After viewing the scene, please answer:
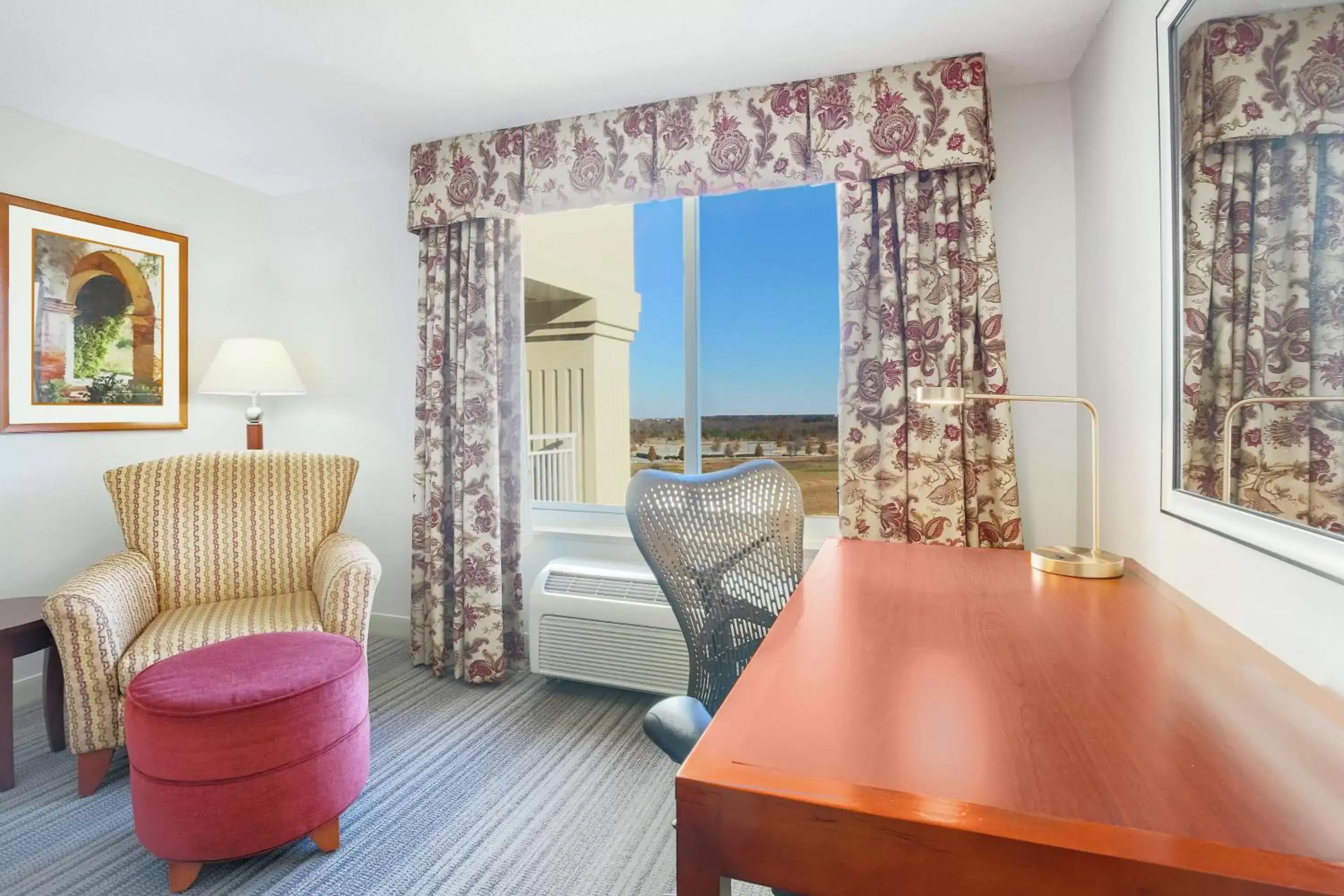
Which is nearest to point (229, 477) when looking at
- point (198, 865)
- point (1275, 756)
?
point (198, 865)

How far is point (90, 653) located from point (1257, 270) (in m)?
2.86

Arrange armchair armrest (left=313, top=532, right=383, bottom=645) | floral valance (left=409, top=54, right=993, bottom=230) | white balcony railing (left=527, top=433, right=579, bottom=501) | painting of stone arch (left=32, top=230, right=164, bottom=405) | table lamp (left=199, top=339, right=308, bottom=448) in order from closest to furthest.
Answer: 1. armchair armrest (left=313, top=532, right=383, bottom=645)
2. floral valance (left=409, top=54, right=993, bottom=230)
3. painting of stone arch (left=32, top=230, right=164, bottom=405)
4. table lamp (left=199, top=339, right=308, bottom=448)
5. white balcony railing (left=527, top=433, right=579, bottom=501)

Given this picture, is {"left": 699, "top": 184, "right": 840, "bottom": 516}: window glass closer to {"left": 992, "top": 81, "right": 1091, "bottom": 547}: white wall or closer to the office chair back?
{"left": 992, "top": 81, "right": 1091, "bottom": 547}: white wall

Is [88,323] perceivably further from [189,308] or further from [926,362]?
[926,362]

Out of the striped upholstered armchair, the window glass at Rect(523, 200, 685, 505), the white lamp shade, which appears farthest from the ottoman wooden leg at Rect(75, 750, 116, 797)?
the window glass at Rect(523, 200, 685, 505)

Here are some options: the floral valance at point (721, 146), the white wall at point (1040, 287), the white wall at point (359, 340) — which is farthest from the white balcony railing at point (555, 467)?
the white wall at point (1040, 287)

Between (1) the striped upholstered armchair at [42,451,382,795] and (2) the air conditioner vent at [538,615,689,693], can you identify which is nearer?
(1) the striped upholstered armchair at [42,451,382,795]

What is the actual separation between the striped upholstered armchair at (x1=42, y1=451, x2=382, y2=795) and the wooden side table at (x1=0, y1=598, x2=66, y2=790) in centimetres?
15

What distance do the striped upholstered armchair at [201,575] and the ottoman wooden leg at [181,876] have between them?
595mm

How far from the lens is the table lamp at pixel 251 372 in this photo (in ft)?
9.24

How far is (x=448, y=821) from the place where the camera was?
1811 millimetres

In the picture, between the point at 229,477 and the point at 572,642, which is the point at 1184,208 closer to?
the point at 572,642

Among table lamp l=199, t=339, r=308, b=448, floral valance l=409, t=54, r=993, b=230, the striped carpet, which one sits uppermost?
floral valance l=409, t=54, r=993, b=230

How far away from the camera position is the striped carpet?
1.57 meters
